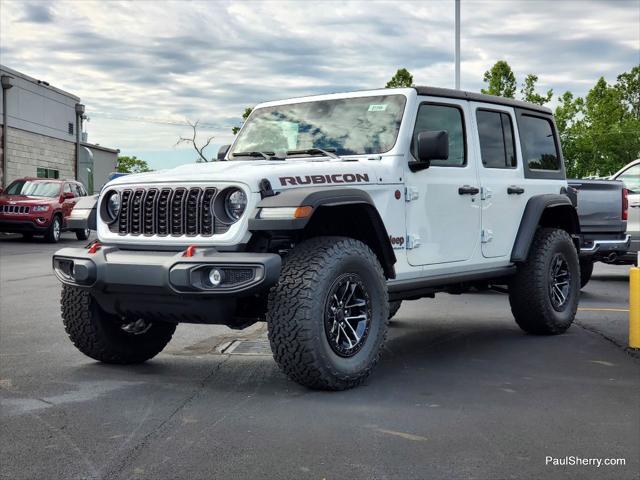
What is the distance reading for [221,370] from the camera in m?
6.78

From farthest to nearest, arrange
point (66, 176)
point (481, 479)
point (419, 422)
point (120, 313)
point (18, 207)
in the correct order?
point (66, 176) < point (18, 207) < point (120, 313) < point (419, 422) < point (481, 479)

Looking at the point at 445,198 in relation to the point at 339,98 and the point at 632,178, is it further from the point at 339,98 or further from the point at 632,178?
the point at 632,178

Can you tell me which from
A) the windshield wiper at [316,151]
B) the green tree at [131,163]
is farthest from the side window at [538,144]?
the green tree at [131,163]

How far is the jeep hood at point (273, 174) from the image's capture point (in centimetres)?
579

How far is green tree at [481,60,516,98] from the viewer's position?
2028 inches

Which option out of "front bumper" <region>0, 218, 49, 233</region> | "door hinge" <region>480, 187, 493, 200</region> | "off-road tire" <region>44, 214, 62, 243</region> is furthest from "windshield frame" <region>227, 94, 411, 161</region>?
"off-road tire" <region>44, 214, 62, 243</region>

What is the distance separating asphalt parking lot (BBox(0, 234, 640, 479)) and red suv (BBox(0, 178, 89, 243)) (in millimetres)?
15737

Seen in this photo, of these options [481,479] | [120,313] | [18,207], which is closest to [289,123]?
[120,313]

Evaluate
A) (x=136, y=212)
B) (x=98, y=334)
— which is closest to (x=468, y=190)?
(x=136, y=212)

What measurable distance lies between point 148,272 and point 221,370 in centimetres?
138

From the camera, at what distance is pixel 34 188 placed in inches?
983

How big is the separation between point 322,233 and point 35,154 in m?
32.7

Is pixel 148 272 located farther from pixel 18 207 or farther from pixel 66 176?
pixel 66 176

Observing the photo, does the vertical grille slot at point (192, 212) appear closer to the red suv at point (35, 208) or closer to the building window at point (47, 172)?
the red suv at point (35, 208)
